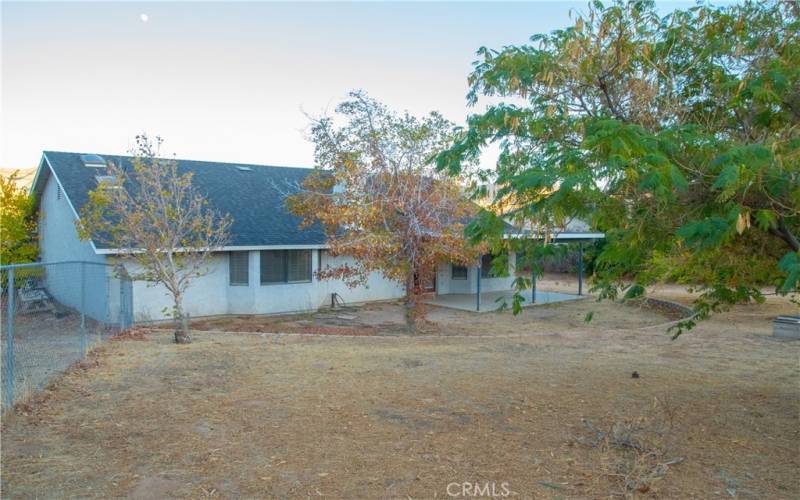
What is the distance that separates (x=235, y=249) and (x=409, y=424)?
11.9 meters

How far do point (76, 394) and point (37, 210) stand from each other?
17.7 meters

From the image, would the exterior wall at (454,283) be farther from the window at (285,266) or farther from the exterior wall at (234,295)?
the window at (285,266)

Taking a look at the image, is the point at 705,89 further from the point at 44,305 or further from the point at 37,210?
the point at 37,210

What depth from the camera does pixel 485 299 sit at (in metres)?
22.0

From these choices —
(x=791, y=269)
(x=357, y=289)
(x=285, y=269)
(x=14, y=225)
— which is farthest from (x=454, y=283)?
(x=791, y=269)

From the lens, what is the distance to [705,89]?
656 centimetres

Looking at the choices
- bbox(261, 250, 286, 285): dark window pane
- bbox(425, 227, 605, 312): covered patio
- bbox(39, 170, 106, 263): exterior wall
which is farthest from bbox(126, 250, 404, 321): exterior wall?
bbox(425, 227, 605, 312): covered patio

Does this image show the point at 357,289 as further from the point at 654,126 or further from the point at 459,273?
the point at 654,126

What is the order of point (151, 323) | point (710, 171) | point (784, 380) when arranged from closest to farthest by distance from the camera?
1. point (710, 171)
2. point (784, 380)
3. point (151, 323)

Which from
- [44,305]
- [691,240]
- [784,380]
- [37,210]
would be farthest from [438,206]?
[37,210]

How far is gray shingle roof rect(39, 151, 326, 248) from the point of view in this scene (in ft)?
57.9

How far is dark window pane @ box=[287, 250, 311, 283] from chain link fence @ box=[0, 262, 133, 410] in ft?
16.7

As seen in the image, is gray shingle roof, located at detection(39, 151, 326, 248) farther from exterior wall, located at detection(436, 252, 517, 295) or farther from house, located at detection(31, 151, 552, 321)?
exterior wall, located at detection(436, 252, 517, 295)

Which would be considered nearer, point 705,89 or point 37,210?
point 705,89
